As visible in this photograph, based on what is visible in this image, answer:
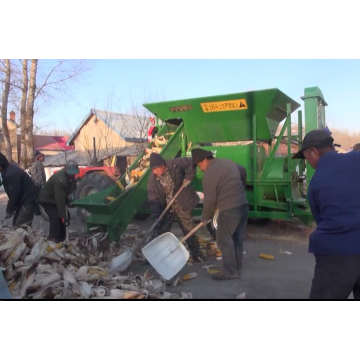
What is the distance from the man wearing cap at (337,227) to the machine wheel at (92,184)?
6.00 metres

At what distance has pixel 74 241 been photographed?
5.45 m

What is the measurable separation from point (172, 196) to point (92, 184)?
129 inches

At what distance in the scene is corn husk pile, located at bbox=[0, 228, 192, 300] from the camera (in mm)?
3820

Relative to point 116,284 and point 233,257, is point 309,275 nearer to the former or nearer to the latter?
point 233,257

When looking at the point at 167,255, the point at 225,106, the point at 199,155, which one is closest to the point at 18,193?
the point at 167,255

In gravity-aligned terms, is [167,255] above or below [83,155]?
below

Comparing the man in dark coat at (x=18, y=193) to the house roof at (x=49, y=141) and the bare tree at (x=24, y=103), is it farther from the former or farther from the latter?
the house roof at (x=49, y=141)

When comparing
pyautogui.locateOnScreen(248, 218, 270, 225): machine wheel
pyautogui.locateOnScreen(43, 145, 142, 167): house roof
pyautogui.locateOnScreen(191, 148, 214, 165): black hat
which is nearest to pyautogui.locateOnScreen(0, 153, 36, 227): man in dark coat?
pyautogui.locateOnScreen(191, 148, 214, 165): black hat

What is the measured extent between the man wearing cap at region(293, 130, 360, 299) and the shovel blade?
2223 millimetres

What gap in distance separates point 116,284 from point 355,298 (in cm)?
251

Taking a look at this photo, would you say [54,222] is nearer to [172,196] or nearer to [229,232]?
[172,196]

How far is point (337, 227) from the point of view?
2.50 meters

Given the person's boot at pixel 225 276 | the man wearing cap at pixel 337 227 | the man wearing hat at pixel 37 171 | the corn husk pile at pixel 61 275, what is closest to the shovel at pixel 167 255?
the corn husk pile at pixel 61 275

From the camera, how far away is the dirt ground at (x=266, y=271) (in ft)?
13.8
